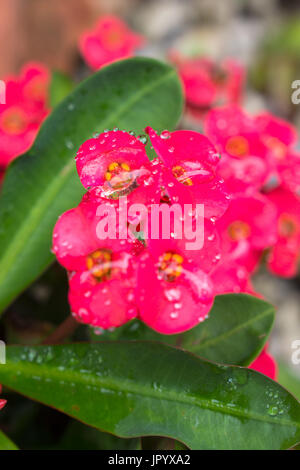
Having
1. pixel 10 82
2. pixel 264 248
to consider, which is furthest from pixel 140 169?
pixel 10 82

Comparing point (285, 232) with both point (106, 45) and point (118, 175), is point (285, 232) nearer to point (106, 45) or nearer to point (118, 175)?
point (118, 175)

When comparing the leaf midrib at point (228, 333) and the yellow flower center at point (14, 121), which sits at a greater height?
the yellow flower center at point (14, 121)

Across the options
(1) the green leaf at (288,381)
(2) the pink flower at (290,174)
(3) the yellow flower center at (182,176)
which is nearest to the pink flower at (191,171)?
(3) the yellow flower center at (182,176)

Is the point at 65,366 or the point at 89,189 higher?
the point at 89,189

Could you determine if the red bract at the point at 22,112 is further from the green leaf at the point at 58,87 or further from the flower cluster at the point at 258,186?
the flower cluster at the point at 258,186

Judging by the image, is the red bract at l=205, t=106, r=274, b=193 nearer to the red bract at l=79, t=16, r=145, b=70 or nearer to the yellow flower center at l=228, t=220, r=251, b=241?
the yellow flower center at l=228, t=220, r=251, b=241
